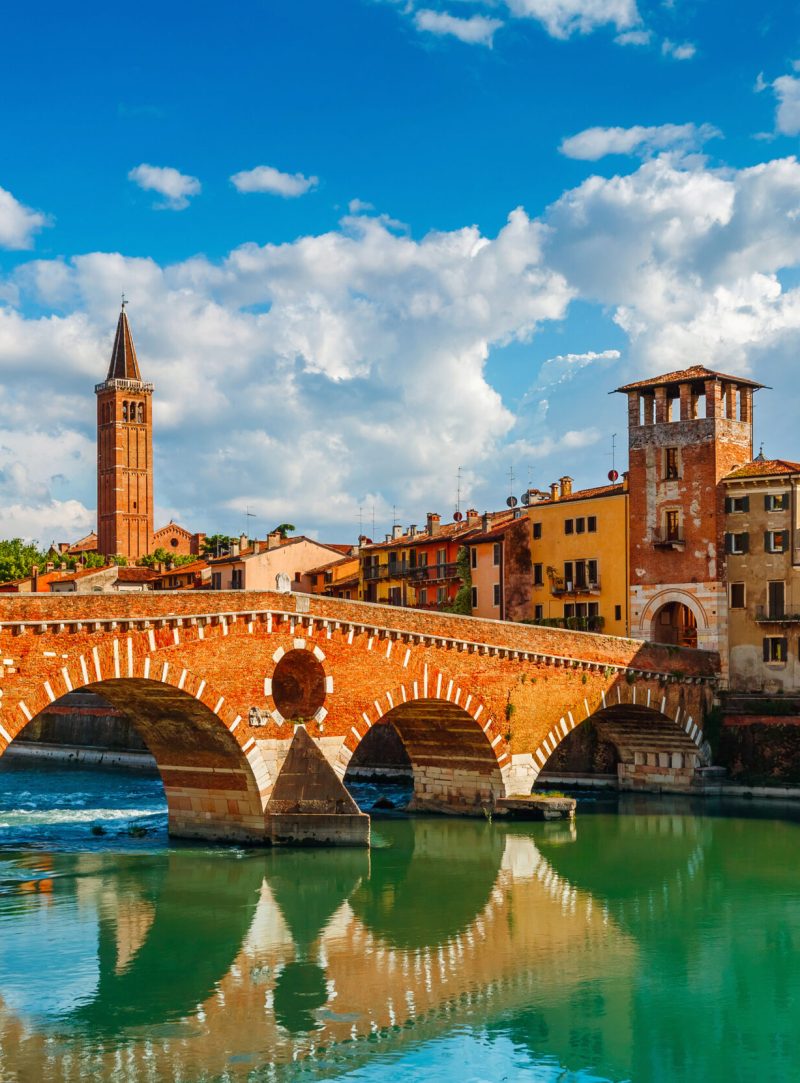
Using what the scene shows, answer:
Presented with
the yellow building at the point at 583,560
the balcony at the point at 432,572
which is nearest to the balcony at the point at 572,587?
the yellow building at the point at 583,560

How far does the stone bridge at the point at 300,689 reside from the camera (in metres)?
28.4

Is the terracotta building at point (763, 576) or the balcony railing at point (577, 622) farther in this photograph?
the balcony railing at point (577, 622)

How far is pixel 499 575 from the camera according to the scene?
173 ft

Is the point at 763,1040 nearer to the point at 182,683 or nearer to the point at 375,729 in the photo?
the point at 182,683

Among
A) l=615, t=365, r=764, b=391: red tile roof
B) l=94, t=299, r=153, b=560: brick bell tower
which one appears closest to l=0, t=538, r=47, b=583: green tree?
l=94, t=299, r=153, b=560: brick bell tower

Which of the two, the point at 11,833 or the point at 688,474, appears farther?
the point at 688,474

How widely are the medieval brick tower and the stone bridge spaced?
516 cm

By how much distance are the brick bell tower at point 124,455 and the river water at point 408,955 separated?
83809 millimetres

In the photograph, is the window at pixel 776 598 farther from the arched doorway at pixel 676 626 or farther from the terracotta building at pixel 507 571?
the terracotta building at pixel 507 571

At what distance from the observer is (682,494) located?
153 feet

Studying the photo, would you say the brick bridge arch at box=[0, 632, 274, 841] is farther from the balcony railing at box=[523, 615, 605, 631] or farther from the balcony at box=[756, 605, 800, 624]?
the balcony at box=[756, 605, 800, 624]

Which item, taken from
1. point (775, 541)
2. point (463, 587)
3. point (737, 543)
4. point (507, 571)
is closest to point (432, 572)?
point (463, 587)

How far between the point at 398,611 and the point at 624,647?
32.9 ft

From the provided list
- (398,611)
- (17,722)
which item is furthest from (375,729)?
(17,722)
